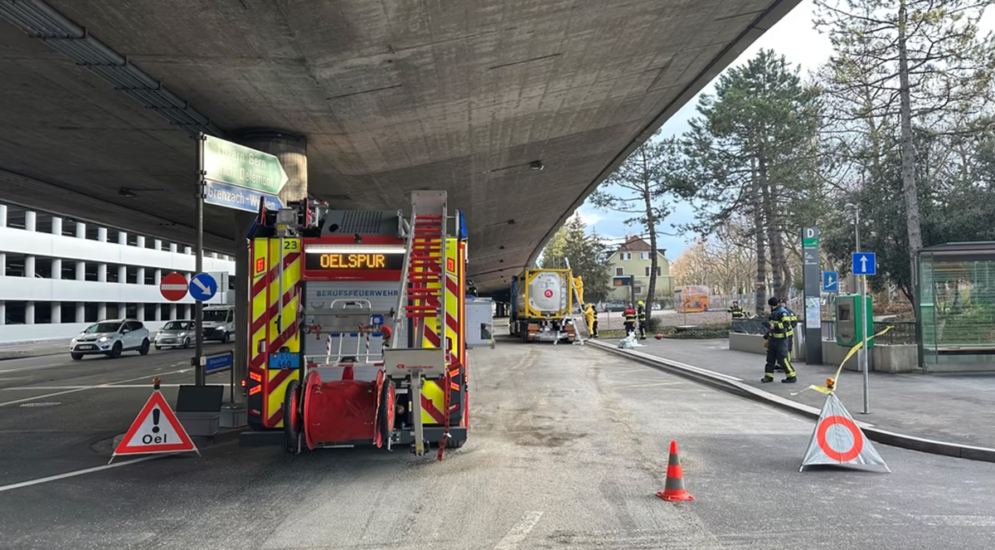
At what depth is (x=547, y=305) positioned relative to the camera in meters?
29.4

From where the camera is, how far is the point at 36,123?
42.5 ft

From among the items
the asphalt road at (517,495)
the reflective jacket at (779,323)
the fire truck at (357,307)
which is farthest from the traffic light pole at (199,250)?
the reflective jacket at (779,323)

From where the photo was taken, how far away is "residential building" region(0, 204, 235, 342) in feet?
130

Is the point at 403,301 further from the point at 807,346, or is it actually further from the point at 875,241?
the point at 875,241

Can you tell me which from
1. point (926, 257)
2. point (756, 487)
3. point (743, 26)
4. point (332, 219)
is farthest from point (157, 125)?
point (926, 257)

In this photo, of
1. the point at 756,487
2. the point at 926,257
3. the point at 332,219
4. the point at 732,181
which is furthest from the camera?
the point at 732,181

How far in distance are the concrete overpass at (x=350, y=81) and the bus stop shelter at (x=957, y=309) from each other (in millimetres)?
6542

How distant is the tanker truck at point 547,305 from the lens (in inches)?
1153

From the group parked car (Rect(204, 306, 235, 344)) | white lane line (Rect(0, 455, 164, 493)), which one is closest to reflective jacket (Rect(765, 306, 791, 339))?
white lane line (Rect(0, 455, 164, 493))

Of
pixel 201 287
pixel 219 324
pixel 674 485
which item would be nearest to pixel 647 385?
pixel 674 485

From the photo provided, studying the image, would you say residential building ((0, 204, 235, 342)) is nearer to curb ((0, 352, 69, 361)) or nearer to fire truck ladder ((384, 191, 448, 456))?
curb ((0, 352, 69, 361))

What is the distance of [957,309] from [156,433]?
613 inches

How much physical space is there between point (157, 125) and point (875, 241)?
25418mm

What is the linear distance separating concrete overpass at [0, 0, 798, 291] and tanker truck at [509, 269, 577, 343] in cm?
958
